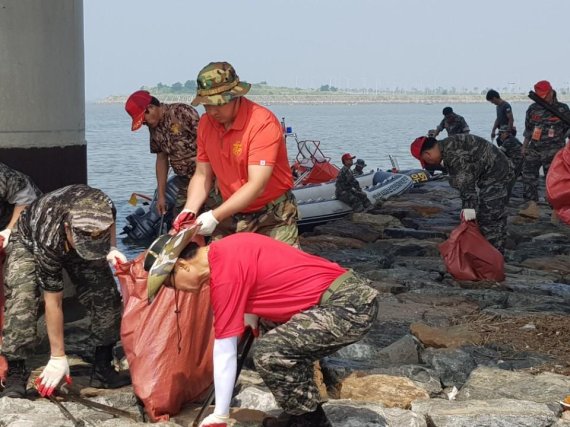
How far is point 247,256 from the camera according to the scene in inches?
173

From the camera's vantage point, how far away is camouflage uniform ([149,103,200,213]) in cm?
759

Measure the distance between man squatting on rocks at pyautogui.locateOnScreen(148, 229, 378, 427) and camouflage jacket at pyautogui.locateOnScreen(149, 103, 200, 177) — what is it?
10.3 feet

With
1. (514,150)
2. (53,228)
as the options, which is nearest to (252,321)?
(53,228)

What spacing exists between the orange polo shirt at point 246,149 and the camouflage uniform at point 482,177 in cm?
329

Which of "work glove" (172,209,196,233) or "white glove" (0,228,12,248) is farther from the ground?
"work glove" (172,209,196,233)

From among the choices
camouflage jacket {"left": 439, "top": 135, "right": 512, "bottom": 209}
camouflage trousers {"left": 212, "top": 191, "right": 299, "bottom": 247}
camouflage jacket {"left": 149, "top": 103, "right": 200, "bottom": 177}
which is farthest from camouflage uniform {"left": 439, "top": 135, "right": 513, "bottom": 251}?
camouflage trousers {"left": 212, "top": 191, "right": 299, "bottom": 247}

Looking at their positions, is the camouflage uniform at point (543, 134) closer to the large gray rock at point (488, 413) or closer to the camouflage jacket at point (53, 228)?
the large gray rock at point (488, 413)

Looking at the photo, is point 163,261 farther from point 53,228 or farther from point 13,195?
point 13,195

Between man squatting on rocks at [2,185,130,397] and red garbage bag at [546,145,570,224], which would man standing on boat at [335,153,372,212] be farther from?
man squatting on rocks at [2,185,130,397]

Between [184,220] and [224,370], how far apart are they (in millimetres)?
1102

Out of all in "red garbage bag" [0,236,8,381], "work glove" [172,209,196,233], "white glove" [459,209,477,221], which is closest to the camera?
"work glove" [172,209,196,233]

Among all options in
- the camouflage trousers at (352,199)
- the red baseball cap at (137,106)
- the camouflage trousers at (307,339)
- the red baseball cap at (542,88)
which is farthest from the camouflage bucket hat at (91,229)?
the camouflage trousers at (352,199)

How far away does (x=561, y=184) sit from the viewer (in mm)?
6059

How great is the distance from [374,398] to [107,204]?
170 centimetres
